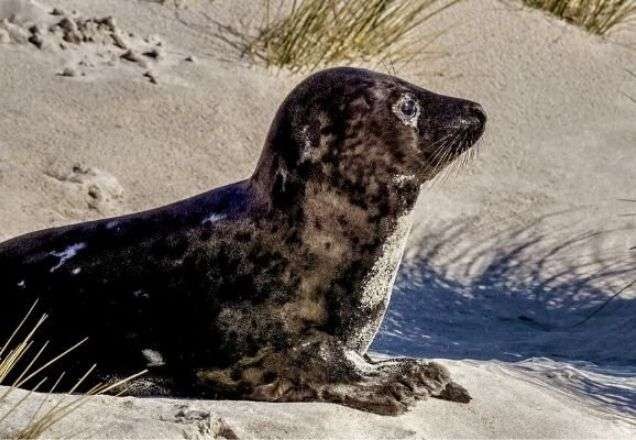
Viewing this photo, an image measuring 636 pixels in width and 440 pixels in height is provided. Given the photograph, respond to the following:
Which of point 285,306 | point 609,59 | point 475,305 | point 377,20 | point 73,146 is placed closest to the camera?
point 285,306

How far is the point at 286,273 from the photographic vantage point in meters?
4.29

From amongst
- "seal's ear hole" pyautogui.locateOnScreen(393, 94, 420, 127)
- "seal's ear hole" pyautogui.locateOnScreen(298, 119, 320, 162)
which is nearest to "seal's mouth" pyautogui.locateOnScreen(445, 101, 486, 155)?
"seal's ear hole" pyautogui.locateOnScreen(393, 94, 420, 127)

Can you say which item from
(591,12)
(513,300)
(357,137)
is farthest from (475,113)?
(591,12)

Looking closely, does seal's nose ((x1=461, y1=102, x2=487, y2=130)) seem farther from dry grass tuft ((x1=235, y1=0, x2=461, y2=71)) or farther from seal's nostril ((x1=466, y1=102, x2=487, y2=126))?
dry grass tuft ((x1=235, y1=0, x2=461, y2=71))

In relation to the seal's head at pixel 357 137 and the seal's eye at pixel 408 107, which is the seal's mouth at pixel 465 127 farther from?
the seal's eye at pixel 408 107

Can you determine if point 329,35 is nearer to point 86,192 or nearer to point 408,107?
point 86,192

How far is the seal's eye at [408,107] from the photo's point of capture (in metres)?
4.38

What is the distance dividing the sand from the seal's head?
0.88 meters

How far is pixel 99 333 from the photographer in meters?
4.34

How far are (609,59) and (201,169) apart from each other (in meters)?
2.88

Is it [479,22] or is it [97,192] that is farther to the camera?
[479,22]

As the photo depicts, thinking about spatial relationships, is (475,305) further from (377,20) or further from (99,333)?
(99,333)

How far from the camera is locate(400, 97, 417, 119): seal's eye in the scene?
4383mm

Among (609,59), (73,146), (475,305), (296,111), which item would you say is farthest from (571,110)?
(296,111)
